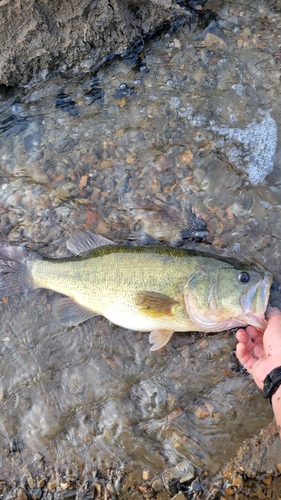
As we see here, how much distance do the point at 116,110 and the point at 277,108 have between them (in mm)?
1893

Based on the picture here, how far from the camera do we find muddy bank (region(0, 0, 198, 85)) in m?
4.81

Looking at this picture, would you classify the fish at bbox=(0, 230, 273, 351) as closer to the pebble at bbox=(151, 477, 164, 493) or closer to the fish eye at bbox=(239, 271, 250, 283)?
the fish eye at bbox=(239, 271, 250, 283)

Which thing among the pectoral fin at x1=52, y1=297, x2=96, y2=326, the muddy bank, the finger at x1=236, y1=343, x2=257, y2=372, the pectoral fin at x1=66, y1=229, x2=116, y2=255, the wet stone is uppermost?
the muddy bank

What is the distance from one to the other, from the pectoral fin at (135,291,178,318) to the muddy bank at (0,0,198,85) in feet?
10.1

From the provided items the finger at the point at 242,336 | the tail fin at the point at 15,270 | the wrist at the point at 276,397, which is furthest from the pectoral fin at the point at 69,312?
the wrist at the point at 276,397

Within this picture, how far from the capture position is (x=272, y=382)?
3621 millimetres

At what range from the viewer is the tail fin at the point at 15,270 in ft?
14.9

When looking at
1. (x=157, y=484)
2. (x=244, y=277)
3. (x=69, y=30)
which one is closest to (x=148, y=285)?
(x=244, y=277)

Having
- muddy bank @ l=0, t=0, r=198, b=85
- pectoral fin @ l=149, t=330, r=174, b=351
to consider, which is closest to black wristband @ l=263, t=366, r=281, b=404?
pectoral fin @ l=149, t=330, r=174, b=351

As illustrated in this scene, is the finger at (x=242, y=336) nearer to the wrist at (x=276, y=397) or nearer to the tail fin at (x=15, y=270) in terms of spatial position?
the wrist at (x=276, y=397)

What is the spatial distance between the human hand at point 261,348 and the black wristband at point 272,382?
11 cm

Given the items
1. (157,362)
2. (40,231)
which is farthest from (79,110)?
A: (157,362)

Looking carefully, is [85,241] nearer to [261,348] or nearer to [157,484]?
[261,348]

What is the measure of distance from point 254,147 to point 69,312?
2722 millimetres
